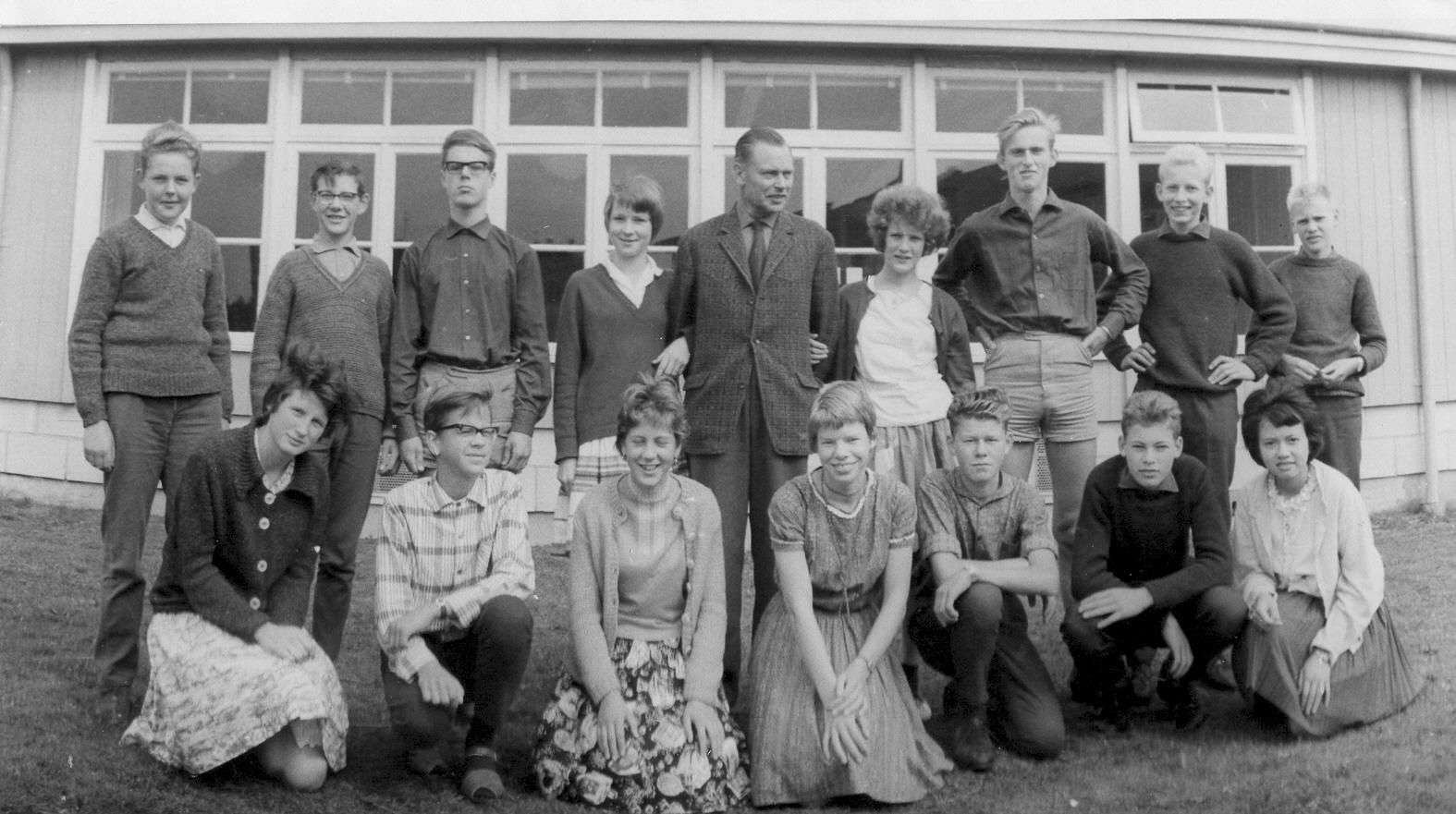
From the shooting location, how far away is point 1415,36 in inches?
246

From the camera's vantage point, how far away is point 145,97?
647 cm

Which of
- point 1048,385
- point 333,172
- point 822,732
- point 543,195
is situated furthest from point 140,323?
point 543,195

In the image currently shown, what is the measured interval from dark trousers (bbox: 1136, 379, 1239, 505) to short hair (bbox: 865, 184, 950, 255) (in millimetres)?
1077

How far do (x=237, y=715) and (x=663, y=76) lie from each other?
464 centimetres

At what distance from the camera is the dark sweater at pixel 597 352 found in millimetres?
3436

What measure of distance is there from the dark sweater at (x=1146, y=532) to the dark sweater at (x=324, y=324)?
2225 millimetres

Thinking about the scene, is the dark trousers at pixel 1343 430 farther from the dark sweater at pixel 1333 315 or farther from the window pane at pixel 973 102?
the window pane at pixel 973 102

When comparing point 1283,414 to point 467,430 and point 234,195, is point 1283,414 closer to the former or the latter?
point 467,430

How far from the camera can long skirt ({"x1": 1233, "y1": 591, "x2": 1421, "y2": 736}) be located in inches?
124

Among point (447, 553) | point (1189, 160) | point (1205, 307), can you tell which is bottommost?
point (447, 553)

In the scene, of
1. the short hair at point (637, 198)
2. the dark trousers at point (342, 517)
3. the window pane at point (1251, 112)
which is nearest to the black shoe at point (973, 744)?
the short hair at point (637, 198)

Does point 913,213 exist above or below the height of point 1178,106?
below

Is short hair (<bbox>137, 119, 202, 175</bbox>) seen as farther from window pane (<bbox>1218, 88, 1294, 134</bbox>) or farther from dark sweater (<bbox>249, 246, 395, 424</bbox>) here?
window pane (<bbox>1218, 88, 1294, 134</bbox>)

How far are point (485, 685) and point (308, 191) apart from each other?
4.51 m
